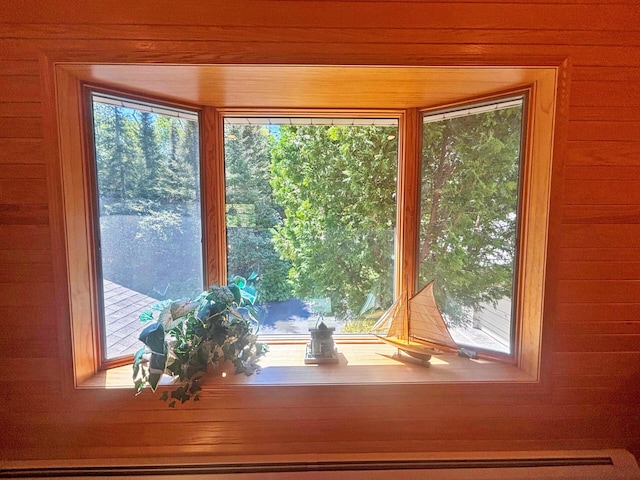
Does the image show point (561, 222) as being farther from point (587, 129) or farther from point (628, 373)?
point (628, 373)

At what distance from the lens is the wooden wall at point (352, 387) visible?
100 centimetres

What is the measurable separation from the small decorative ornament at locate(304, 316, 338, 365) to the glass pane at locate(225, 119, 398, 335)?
5.7 inches

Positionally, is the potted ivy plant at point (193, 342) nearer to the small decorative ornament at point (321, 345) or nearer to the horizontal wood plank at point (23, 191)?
the small decorative ornament at point (321, 345)

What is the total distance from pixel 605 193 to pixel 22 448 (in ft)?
7.65

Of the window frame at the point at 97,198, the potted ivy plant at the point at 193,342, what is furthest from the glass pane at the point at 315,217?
the window frame at the point at 97,198

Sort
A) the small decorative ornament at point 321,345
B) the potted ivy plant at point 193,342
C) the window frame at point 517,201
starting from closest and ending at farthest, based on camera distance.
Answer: the potted ivy plant at point 193,342 → the window frame at point 517,201 → the small decorative ornament at point 321,345

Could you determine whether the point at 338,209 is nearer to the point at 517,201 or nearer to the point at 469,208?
the point at 469,208

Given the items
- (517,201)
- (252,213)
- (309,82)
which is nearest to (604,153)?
(517,201)

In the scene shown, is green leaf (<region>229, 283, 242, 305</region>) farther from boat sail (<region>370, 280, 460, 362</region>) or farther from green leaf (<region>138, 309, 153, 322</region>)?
boat sail (<region>370, 280, 460, 362</region>)

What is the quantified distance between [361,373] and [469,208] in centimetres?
85

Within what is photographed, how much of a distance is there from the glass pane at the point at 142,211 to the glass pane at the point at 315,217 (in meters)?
0.19

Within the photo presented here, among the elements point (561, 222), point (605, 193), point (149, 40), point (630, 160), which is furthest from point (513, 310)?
point (149, 40)

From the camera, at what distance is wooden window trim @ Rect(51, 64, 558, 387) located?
1.07m

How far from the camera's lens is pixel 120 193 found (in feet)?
4.14
